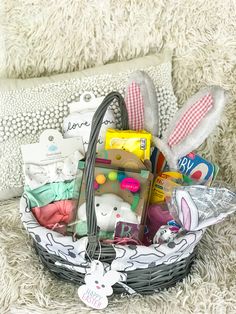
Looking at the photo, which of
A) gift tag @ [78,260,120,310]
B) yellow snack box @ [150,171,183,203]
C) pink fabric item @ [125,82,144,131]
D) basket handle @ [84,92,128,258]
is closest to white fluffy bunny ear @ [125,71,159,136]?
pink fabric item @ [125,82,144,131]

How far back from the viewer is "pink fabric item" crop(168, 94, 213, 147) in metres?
1.10

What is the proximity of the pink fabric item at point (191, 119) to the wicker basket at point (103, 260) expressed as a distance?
0.37 ft

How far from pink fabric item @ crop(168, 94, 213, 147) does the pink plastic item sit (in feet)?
0.42

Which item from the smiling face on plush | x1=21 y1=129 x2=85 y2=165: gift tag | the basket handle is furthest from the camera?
x1=21 y1=129 x2=85 y2=165: gift tag

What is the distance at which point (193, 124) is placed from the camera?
43.7 inches

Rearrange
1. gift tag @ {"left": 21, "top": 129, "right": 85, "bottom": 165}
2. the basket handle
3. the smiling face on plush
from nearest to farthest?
the basket handle < the smiling face on plush < gift tag @ {"left": 21, "top": 129, "right": 85, "bottom": 165}

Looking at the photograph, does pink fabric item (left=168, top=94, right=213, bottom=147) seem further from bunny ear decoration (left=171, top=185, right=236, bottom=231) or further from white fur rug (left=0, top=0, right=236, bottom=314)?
white fur rug (left=0, top=0, right=236, bottom=314)

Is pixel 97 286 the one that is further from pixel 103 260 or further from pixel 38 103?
pixel 38 103

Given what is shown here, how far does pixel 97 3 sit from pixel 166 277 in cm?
64

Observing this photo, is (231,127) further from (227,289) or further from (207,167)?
(227,289)

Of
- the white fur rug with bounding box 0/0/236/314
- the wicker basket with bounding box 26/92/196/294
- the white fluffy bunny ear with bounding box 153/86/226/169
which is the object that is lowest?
the wicker basket with bounding box 26/92/196/294

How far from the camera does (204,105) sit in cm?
111

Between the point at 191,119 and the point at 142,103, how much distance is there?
129 millimetres

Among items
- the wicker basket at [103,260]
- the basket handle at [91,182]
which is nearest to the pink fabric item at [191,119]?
the wicker basket at [103,260]
